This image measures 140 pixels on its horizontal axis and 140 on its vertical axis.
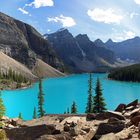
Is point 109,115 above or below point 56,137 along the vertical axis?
above

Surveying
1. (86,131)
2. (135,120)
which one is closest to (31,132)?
(86,131)

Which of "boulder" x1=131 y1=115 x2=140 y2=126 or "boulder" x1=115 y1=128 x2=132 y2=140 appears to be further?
"boulder" x1=131 y1=115 x2=140 y2=126

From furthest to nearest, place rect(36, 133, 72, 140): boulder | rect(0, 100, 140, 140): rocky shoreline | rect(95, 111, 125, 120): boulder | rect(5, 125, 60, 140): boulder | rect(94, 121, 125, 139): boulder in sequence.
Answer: rect(95, 111, 125, 120): boulder → rect(5, 125, 60, 140): boulder → rect(94, 121, 125, 139): boulder → rect(36, 133, 72, 140): boulder → rect(0, 100, 140, 140): rocky shoreline

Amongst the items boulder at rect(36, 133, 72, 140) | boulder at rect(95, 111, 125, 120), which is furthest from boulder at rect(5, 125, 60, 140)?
boulder at rect(95, 111, 125, 120)

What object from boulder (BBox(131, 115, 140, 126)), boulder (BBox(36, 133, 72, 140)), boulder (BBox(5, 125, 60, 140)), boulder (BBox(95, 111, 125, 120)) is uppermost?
boulder (BBox(131, 115, 140, 126))

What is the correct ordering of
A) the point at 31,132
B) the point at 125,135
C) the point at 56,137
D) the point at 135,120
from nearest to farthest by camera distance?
1. the point at 125,135
2. the point at 56,137
3. the point at 135,120
4. the point at 31,132

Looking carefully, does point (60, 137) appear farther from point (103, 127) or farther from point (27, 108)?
point (27, 108)

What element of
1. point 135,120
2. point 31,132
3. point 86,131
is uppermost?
point 135,120

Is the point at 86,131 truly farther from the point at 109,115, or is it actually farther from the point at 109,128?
the point at 109,115

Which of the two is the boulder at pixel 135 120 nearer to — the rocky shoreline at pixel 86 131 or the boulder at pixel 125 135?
the rocky shoreline at pixel 86 131

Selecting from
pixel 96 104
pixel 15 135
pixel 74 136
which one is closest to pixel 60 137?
pixel 74 136

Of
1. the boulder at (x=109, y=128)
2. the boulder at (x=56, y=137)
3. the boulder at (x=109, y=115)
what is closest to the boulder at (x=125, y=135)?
the boulder at (x=109, y=128)

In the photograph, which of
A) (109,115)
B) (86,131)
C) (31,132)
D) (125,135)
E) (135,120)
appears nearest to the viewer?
(125,135)

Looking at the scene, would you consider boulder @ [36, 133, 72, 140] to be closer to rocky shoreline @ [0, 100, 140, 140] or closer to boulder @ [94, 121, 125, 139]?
rocky shoreline @ [0, 100, 140, 140]
